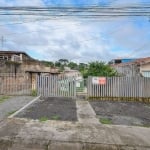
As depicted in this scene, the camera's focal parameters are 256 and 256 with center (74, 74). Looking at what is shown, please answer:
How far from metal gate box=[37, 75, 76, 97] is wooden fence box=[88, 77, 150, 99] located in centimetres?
143

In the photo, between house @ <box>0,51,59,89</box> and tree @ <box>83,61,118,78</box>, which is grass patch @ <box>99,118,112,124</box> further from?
house @ <box>0,51,59,89</box>

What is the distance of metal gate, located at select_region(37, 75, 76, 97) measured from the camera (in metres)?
19.3

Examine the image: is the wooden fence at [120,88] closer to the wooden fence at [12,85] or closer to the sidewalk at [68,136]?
the wooden fence at [12,85]

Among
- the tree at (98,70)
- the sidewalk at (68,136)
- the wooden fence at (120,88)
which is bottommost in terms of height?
the sidewalk at (68,136)

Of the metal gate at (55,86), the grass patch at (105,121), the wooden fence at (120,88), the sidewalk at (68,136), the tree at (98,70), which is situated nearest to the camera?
the sidewalk at (68,136)

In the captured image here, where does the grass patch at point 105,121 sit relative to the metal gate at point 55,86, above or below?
below

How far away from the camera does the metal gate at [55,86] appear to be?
19328mm

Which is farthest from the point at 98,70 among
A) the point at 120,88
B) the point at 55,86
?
the point at 55,86

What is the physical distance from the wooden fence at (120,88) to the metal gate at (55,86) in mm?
1426

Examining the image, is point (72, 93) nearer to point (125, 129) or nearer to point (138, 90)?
point (138, 90)

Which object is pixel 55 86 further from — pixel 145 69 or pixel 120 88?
pixel 145 69

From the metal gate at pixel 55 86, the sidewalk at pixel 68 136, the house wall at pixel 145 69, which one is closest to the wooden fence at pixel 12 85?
the metal gate at pixel 55 86

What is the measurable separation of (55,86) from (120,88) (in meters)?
4.89

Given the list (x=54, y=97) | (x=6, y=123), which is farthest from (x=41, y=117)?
(x=54, y=97)
